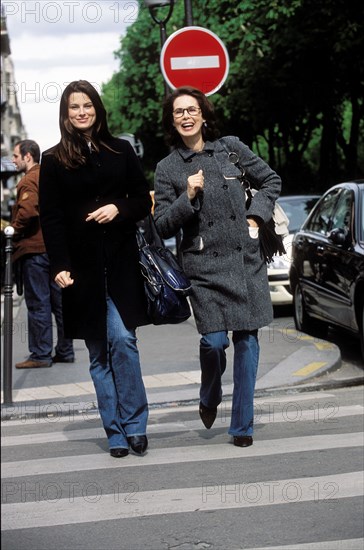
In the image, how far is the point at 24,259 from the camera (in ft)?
35.3

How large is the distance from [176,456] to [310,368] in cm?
353

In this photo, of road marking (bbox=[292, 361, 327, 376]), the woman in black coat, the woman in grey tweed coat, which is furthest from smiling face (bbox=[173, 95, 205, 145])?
road marking (bbox=[292, 361, 327, 376])

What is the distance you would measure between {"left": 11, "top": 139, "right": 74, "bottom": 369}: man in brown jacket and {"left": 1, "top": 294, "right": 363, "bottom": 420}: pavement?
177 millimetres

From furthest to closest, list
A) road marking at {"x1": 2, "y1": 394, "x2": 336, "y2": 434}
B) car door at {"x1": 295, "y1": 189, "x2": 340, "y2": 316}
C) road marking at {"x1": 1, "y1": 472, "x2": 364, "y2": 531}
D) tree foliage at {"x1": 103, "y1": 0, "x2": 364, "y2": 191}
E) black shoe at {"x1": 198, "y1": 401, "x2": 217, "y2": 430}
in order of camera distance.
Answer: tree foliage at {"x1": 103, "y1": 0, "x2": 364, "y2": 191}, car door at {"x1": 295, "y1": 189, "x2": 340, "y2": 316}, road marking at {"x1": 2, "y1": 394, "x2": 336, "y2": 434}, black shoe at {"x1": 198, "y1": 401, "x2": 217, "y2": 430}, road marking at {"x1": 1, "y1": 472, "x2": 364, "y2": 531}

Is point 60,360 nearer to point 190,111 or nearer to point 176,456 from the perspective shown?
point 176,456

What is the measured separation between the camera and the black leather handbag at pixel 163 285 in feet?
20.8

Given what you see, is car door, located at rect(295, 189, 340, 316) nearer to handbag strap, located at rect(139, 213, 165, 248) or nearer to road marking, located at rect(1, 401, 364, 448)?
road marking, located at rect(1, 401, 364, 448)

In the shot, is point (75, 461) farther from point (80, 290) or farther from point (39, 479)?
point (80, 290)

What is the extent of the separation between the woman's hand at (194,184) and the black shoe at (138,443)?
1256 mm

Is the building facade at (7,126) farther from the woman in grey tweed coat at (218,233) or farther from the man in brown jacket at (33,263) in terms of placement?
the woman in grey tweed coat at (218,233)

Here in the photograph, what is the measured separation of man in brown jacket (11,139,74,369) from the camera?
34.7 feet

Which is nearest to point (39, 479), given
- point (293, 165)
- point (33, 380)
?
point (33, 380)

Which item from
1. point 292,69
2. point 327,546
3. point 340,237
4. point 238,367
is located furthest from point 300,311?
point 292,69

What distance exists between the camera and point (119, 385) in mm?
6543
